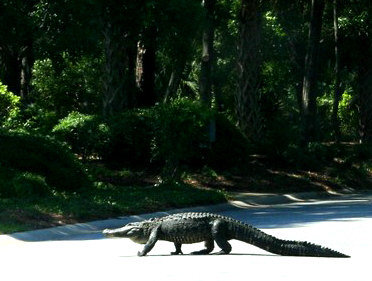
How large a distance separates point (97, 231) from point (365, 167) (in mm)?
15548

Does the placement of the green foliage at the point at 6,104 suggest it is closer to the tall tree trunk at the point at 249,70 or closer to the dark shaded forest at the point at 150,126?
the dark shaded forest at the point at 150,126

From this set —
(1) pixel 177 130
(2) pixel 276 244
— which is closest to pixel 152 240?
(2) pixel 276 244

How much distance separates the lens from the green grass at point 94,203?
1662 cm

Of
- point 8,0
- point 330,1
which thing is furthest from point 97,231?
point 330,1

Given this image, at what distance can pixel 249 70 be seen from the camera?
1182 inches

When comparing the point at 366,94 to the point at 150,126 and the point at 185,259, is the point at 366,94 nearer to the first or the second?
the point at 150,126

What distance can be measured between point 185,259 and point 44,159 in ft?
34.7

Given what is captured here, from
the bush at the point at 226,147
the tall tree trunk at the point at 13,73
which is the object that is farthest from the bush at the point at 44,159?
the tall tree trunk at the point at 13,73

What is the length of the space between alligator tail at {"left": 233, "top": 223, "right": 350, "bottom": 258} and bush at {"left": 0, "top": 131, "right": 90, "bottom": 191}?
10.0 meters

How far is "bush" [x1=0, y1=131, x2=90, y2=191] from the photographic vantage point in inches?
851

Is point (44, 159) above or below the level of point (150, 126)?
below

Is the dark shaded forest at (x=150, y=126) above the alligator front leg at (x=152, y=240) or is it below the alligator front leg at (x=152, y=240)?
above

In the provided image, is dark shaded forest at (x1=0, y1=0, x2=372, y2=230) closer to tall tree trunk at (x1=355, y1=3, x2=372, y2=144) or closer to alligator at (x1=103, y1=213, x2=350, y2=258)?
tall tree trunk at (x1=355, y1=3, x2=372, y2=144)

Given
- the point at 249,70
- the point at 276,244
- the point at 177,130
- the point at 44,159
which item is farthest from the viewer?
the point at 249,70
